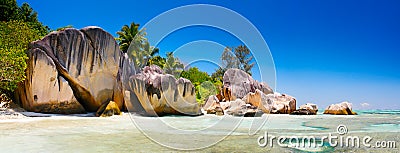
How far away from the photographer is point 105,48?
48.4ft

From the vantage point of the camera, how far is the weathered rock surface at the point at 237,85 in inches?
961

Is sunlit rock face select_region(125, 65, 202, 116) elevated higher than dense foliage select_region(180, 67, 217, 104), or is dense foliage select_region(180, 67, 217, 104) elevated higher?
dense foliage select_region(180, 67, 217, 104)

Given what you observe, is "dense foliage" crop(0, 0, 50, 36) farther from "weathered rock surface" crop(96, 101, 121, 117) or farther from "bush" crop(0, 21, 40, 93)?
"weathered rock surface" crop(96, 101, 121, 117)

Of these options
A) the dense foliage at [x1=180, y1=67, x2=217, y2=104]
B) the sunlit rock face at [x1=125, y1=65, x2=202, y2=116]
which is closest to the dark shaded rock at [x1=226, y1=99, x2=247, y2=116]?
the sunlit rock face at [x1=125, y1=65, x2=202, y2=116]

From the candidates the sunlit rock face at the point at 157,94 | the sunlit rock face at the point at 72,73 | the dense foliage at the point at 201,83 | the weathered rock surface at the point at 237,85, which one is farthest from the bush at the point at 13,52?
the weathered rock surface at the point at 237,85

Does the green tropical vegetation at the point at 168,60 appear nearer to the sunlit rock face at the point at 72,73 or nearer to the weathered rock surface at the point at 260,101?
the weathered rock surface at the point at 260,101

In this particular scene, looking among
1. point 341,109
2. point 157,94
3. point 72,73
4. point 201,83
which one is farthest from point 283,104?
point 72,73

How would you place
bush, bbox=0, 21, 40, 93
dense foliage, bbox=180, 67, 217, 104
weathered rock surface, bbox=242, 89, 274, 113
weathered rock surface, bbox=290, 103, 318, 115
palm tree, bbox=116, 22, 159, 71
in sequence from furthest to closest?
1. palm tree, bbox=116, 22, 159, 71
2. dense foliage, bbox=180, 67, 217, 104
3. weathered rock surface, bbox=290, 103, 318, 115
4. weathered rock surface, bbox=242, 89, 274, 113
5. bush, bbox=0, 21, 40, 93

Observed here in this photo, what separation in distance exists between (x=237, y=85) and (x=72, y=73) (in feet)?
46.5

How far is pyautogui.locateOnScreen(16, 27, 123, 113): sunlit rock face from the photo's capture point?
40.8 feet

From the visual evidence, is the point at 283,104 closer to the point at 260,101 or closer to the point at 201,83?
the point at 260,101

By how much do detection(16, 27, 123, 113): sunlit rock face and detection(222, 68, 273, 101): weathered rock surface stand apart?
10.8 metres

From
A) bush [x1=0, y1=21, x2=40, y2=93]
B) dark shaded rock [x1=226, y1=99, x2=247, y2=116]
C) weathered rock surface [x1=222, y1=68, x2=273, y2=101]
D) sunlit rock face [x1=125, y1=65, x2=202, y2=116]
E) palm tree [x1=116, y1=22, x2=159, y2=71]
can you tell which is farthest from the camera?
palm tree [x1=116, y1=22, x2=159, y2=71]

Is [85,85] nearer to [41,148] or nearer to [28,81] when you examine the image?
[28,81]
